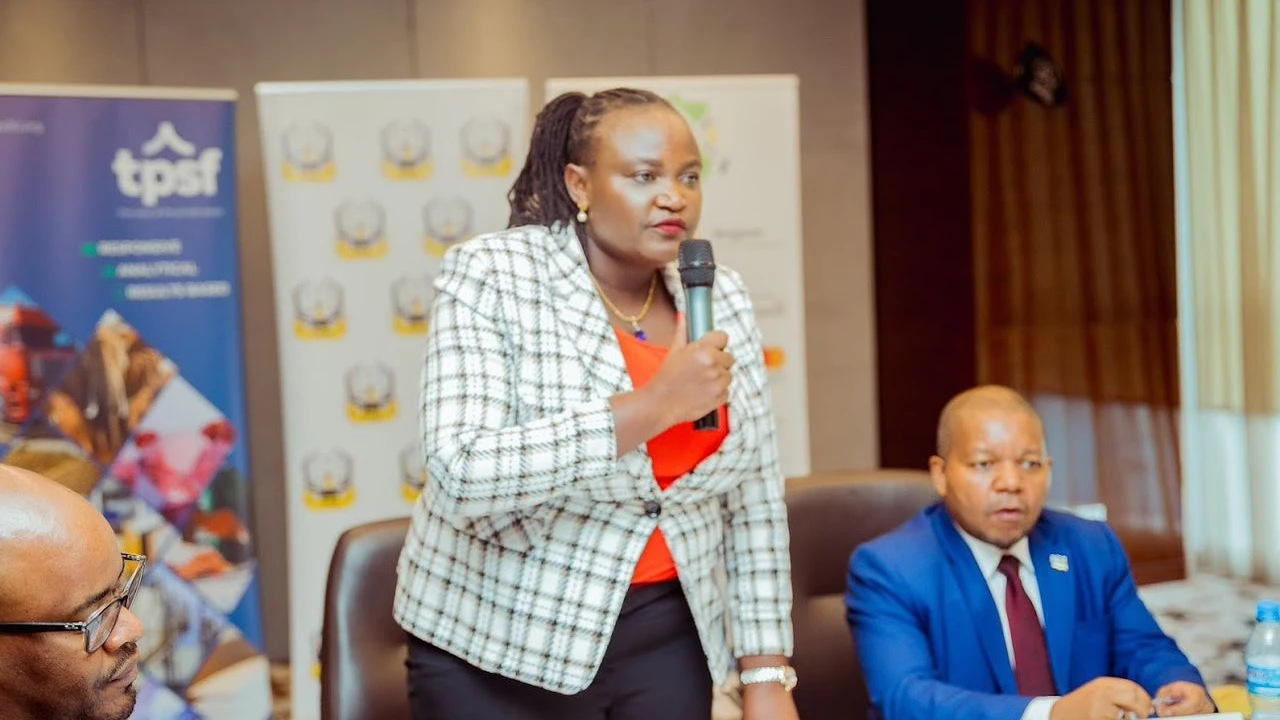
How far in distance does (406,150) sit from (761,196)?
1.24 m

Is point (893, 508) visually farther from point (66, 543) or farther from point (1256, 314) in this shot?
point (1256, 314)

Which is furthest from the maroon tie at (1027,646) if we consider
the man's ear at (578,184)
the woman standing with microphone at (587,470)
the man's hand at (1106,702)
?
the man's ear at (578,184)

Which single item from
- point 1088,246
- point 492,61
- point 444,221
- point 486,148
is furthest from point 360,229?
point 1088,246

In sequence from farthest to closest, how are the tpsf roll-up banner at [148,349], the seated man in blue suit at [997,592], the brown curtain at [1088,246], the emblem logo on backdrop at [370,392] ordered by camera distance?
the brown curtain at [1088,246] → the emblem logo on backdrop at [370,392] → the tpsf roll-up banner at [148,349] → the seated man in blue suit at [997,592]

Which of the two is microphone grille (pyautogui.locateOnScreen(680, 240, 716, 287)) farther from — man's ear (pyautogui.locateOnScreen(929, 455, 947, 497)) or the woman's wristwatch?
man's ear (pyautogui.locateOnScreen(929, 455, 947, 497))

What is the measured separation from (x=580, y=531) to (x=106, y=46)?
399cm

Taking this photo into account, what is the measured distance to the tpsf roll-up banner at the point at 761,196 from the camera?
14.7 ft

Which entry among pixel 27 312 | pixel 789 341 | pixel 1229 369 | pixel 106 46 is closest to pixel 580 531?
pixel 27 312

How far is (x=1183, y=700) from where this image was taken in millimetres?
1928

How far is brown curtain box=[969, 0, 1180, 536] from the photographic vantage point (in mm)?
5742

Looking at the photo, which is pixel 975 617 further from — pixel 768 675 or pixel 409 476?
pixel 409 476

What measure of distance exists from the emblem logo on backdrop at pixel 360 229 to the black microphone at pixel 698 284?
8.76ft

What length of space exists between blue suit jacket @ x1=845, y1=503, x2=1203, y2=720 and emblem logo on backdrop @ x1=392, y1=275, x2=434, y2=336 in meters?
2.42

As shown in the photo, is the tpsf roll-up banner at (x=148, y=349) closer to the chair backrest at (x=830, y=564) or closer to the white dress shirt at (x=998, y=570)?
the chair backrest at (x=830, y=564)
